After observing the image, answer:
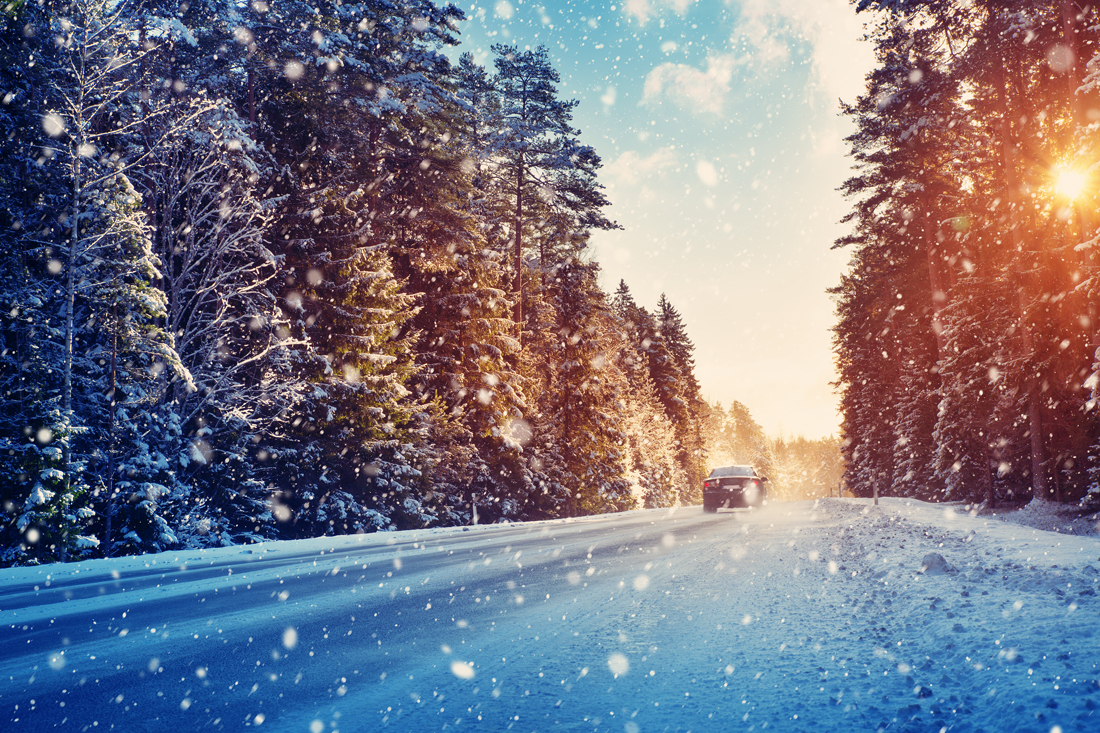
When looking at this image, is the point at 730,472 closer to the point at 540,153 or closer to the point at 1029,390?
the point at 1029,390

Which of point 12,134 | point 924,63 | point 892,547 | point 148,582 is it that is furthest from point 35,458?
point 924,63

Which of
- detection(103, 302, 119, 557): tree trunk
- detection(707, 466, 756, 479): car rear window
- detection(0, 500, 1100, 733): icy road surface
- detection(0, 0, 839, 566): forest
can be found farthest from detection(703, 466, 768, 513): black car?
detection(103, 302, 119, 557): tree trunk

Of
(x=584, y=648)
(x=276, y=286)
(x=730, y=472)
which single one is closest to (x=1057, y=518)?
(x=730, y=472)

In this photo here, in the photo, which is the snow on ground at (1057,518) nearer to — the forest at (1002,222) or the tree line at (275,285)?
the forest at (1002,222)

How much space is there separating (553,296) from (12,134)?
26.5m

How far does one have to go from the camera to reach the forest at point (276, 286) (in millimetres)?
14922

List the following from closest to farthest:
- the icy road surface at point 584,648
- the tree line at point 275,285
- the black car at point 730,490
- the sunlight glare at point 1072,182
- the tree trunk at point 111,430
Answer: the icy road surface at point 584,648 < the sunlight glare at point 1072,182 < the tree trunk at point 111,430 < the tree line at point 275,285 < the black car at point 730,490

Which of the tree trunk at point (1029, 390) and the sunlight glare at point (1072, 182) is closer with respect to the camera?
the sunlight glare at point (1072, 182)

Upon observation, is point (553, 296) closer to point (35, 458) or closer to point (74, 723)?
point (35, 458)

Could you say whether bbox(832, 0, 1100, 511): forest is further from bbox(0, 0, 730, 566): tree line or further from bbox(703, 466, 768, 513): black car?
bbox(0, 0, 730, 566): tree line

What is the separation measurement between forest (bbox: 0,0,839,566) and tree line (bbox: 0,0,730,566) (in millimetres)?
85

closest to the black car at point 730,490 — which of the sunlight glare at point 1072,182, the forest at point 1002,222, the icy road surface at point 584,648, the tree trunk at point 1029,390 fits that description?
the forest at point 1002,222

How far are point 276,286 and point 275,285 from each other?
53 millimetres

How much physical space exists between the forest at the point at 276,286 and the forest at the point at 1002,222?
14.5 m
